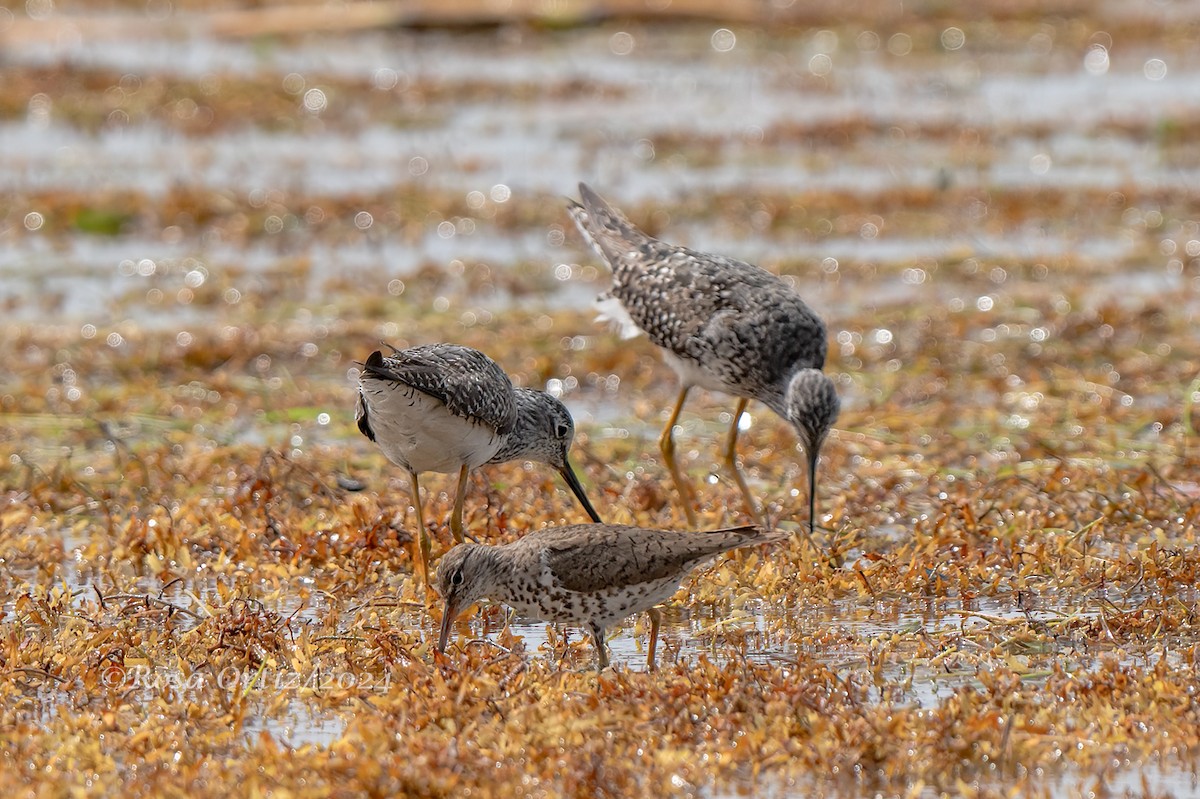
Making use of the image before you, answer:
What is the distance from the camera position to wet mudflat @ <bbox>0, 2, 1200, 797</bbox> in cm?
577

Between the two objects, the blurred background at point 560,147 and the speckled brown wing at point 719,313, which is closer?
the speckled brown wing at point 719,313

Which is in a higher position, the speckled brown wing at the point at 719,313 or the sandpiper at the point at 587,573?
the speckled brown wing at the point at 719,313

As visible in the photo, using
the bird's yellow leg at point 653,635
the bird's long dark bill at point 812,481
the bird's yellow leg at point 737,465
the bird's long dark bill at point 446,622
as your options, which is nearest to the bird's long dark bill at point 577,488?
the bird's yellow leg at point 737,465

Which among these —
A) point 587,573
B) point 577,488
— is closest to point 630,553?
point 587,573

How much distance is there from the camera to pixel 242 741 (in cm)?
591

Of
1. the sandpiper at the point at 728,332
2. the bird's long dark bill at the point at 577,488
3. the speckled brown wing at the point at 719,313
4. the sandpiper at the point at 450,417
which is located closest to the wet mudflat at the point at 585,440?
the bird's long dark bill at the point at 577,488

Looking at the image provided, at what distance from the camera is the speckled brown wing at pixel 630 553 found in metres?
6.55

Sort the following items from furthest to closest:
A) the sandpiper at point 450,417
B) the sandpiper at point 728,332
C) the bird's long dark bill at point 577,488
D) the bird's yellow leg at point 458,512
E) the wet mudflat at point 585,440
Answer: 1. the sandpiper at point 728,332
2. the bird's long dark bill at point 577,488
3. the bird's yellow leg at point 458,512
4. the sandpiper at point 450,417
5. the wet mudflat at point 585,440

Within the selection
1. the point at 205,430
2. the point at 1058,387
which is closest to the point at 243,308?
the point at 205,430

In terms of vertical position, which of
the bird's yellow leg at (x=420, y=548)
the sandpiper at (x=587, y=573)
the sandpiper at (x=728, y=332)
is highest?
the sandpiper at (x=728, y=332)

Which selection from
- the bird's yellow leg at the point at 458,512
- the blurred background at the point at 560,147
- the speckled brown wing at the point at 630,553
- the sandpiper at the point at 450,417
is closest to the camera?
the speckled brown wing at the point at 630,553

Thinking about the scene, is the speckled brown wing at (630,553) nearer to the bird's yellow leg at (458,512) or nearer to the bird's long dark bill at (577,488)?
the bird's yellow leg at (458,512)

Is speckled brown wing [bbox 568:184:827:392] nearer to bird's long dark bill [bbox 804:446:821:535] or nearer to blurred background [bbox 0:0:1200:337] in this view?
bird's long dark bill [bbox 804:446:821:535]

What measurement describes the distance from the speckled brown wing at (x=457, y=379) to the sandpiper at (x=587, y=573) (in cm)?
88
